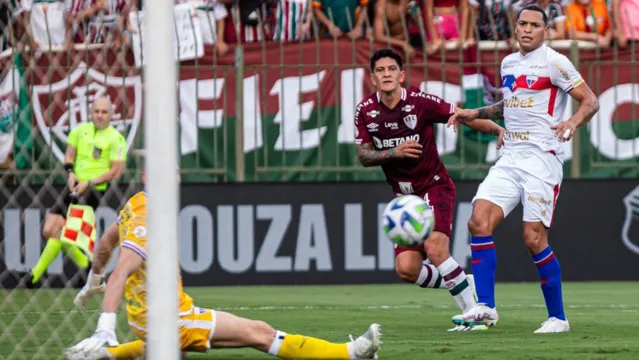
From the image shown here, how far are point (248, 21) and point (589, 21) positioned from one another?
3730mm

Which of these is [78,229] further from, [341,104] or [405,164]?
[405,164]

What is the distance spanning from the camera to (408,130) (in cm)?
950

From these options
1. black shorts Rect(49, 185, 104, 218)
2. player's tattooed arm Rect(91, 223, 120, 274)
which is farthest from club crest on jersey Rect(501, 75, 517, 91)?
black shorts Rect(49, 185, 104, 218)

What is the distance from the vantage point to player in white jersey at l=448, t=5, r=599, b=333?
8547 mm

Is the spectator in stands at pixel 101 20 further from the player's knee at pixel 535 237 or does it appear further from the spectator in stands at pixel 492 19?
the player's knee at pixel 535 237

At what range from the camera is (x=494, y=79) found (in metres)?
14.0

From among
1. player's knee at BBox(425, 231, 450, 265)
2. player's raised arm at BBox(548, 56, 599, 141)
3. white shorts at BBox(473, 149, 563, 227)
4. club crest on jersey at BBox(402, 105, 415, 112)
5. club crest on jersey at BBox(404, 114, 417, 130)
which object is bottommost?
player's knee at BBox(425, 231, 450, 265)

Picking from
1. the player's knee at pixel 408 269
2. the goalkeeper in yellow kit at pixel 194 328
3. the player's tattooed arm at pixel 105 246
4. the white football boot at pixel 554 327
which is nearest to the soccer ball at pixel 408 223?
the player's knee at pixel 408 269

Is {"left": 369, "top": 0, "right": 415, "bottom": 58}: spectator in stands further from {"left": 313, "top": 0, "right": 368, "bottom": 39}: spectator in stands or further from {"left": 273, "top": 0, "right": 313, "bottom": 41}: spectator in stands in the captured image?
{"left": 273, "top": 0, "right": 313, "bottom": 41}: spectator in stands

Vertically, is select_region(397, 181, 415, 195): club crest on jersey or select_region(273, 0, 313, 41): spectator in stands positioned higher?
select_region(273, 0, 313, 41): spectator in stands

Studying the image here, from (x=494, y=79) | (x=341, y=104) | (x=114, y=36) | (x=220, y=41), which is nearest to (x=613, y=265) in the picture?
(x=494, y=79)

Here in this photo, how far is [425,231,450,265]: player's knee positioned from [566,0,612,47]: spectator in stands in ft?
18.1

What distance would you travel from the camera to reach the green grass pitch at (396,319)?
7.21 m

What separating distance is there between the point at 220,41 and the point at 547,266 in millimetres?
6362
